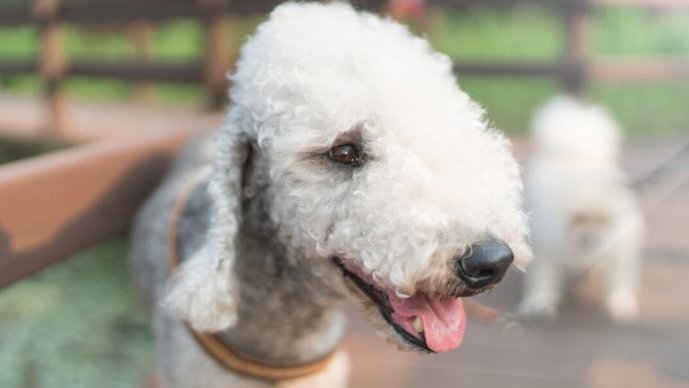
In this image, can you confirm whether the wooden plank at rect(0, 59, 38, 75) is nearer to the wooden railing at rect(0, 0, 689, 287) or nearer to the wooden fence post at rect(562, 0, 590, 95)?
the wooden railing at rect(0, 0, 689, 287)

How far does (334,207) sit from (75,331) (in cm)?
187

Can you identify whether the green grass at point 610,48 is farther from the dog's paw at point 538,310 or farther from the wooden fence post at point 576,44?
the dog's paw at point 538,310

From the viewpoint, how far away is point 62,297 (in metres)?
3.27

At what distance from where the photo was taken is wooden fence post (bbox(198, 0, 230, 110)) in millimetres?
4113

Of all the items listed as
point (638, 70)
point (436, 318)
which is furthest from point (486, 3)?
point (436, 318)

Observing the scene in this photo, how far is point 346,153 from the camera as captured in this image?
1461 millimetres

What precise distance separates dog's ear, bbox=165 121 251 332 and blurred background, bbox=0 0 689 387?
56cm

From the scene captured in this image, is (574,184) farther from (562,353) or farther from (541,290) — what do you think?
(562,353)

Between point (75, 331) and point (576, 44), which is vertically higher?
point (576, 44)

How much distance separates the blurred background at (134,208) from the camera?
2424mm

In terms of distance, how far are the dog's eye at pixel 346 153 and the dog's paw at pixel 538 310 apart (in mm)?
1754

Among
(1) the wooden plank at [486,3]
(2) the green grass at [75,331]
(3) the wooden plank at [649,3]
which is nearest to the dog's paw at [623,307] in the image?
(2) the green grass at [75,331]

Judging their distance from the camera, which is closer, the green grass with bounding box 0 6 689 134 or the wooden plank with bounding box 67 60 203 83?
the wooden plank with bounding box 67 60 203 83

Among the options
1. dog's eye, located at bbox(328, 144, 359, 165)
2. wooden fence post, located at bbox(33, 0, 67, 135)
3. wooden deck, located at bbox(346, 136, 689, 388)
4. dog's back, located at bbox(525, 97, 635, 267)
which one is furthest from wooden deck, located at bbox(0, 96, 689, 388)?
wooden fence post, located at bbox(33, 0, 67, 135)
